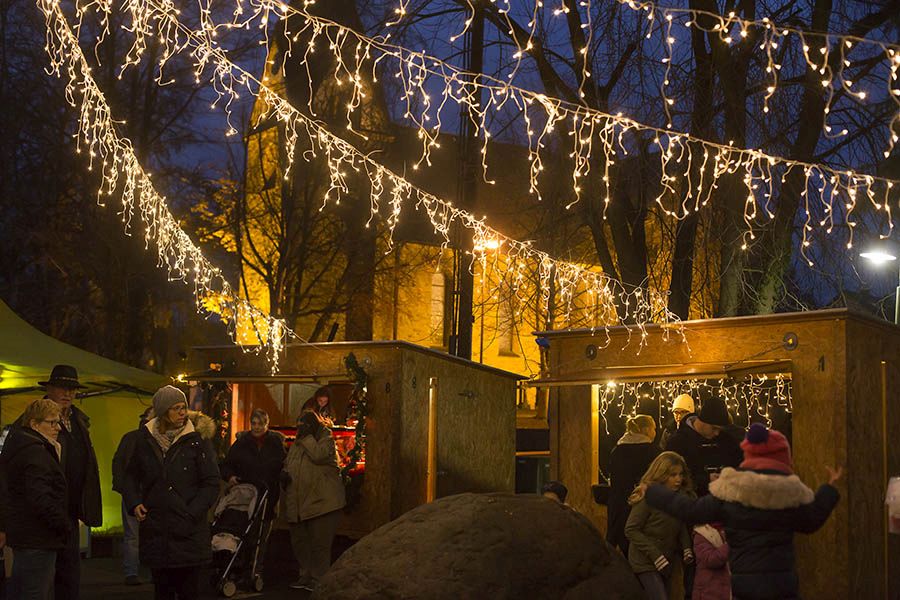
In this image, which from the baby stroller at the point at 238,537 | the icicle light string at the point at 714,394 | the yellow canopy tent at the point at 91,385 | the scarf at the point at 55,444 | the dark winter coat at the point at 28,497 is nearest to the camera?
the dark winter coat at the point at 28,497

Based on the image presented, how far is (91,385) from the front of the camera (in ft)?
50.5

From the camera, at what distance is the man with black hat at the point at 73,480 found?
7660mm

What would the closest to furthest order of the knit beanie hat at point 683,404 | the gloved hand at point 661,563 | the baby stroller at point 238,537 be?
the gloved hand at point 661,563 < the baby stroller at point 238,537 < the knit beanie hat at point 683,404

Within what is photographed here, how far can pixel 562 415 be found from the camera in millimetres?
13609

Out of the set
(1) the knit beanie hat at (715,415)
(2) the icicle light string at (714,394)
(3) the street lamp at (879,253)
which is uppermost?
(3) the street lamp at (879,253)

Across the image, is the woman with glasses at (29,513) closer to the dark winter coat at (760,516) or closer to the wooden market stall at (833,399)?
the dark winter coat at (760,516)

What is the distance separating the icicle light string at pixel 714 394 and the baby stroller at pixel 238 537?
4.70m

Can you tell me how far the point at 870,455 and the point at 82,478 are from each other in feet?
23.9

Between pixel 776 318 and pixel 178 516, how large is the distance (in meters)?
6.36

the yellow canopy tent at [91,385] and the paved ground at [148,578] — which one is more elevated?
the yellow canopy tent at [91,385]

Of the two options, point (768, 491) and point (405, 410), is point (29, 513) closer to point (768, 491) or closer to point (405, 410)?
point (768, 491)

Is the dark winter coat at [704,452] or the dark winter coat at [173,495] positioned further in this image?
the dark winter coat at [704,452]

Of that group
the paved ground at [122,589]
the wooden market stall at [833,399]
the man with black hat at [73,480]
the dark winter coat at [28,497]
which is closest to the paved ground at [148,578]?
the paved ground at [122,589]

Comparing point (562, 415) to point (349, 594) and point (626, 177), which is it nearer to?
point (626, 177)
